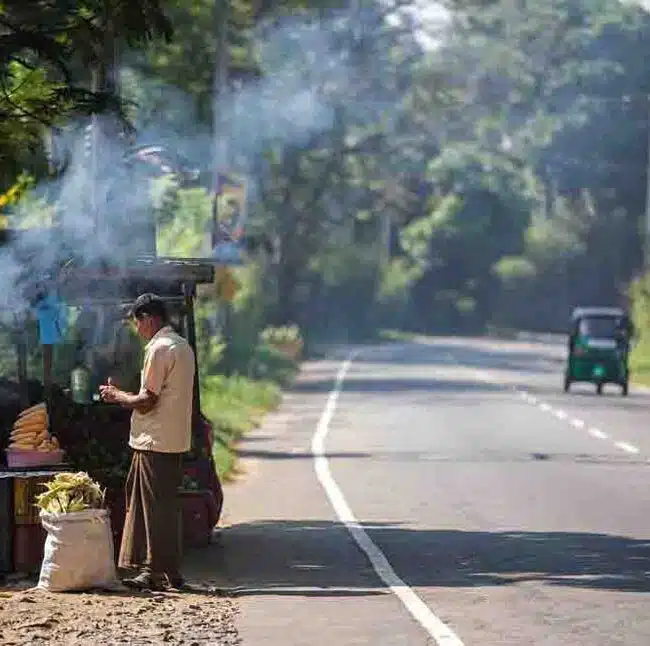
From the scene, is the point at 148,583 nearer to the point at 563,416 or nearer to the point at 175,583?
the point at 175,583

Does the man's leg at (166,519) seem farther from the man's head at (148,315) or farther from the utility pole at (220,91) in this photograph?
the utility pole at (220,91)

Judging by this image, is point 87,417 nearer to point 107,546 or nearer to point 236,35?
point 107,546

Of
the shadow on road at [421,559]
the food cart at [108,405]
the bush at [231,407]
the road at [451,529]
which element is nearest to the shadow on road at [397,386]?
the bush at [231,407]


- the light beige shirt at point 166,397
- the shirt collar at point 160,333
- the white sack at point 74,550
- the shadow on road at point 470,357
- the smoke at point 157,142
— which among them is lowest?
the shadow on road at point 470,357

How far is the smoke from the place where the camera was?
15.4m

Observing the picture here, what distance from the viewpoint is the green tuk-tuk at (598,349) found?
43.6 m

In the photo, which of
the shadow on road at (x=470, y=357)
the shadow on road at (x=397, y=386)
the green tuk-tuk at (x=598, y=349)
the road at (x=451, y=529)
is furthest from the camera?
the shadow on road at (x=470, y=357)

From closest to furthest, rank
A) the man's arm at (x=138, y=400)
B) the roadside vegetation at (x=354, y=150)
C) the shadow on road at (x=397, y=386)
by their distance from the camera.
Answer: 1. the man's arm at (x=138, y=400)
2. the roadside vegetation at (x=354, y=150)
3. the shadow on road at (x=397, y=386)

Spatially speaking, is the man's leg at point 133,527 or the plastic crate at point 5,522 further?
the plastic crate at point 5,522

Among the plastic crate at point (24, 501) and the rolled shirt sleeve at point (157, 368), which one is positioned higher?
the rolled shirt sleeve at point (157, 368)

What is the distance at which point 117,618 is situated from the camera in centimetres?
1159

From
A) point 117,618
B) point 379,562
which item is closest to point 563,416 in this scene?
point 379,562

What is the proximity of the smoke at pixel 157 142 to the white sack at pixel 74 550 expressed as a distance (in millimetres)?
2769

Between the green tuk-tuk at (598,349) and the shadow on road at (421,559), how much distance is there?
1062 inches
